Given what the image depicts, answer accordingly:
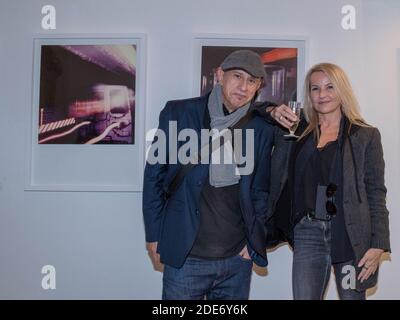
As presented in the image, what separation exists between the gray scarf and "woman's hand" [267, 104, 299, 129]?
0.17m

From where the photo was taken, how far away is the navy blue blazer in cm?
206

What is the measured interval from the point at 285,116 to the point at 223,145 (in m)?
0.35

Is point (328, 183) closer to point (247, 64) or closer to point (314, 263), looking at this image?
point (314, 263)

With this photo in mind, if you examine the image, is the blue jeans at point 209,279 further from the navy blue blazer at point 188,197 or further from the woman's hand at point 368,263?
the woman's hand at point 368,263

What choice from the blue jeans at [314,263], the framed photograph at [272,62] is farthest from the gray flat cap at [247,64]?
the blue jeans at [314,263]

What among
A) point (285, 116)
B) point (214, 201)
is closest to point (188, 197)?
point (214, 201)

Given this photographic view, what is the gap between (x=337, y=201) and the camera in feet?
6.89

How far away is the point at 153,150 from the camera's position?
2234 millimetres

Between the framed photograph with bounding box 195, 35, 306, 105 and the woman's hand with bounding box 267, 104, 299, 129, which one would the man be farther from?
the framed photograph with bounding box 195, 35, 306, 105

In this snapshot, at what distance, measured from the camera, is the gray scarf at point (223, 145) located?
208cm

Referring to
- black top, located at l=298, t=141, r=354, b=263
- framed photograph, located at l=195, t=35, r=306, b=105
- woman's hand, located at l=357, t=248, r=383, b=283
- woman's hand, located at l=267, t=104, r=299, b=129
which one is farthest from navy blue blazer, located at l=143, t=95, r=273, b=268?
framed photograph, located at l=195, t=35, r=306, b=105

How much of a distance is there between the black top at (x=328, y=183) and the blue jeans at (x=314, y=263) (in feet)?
0.11
